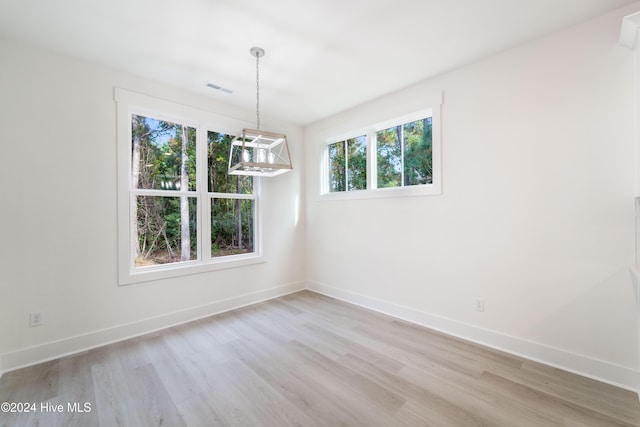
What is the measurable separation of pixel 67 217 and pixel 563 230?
446 cm

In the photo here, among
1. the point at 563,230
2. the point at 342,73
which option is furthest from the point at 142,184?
the point at 563,230

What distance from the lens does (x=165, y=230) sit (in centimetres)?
325

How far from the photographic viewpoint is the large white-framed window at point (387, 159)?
10.3ft

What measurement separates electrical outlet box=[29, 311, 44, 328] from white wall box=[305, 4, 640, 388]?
3593 mm

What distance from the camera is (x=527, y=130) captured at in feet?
7.88

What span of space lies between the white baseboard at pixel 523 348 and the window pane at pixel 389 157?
5.26 feet

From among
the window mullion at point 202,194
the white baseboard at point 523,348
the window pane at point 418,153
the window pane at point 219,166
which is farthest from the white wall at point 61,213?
the window pane at point 418,153

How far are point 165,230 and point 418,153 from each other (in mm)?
3222

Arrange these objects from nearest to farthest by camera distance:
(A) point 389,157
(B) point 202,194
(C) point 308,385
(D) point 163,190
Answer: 1. (C) point 308,385
2. (D) point 163,190
3. (B) point 202,194
4. (A) point 389,157

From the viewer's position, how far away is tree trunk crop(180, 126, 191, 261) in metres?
3.37

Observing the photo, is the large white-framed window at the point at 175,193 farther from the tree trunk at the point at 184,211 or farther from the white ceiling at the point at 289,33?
the white ceiling at the point at 289,33

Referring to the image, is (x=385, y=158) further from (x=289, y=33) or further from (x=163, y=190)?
(x=163, y=190)

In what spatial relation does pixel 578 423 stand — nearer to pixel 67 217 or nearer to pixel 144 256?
pixel 144 256

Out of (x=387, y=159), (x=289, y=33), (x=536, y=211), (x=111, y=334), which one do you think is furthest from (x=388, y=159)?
(x=111, y=334)
